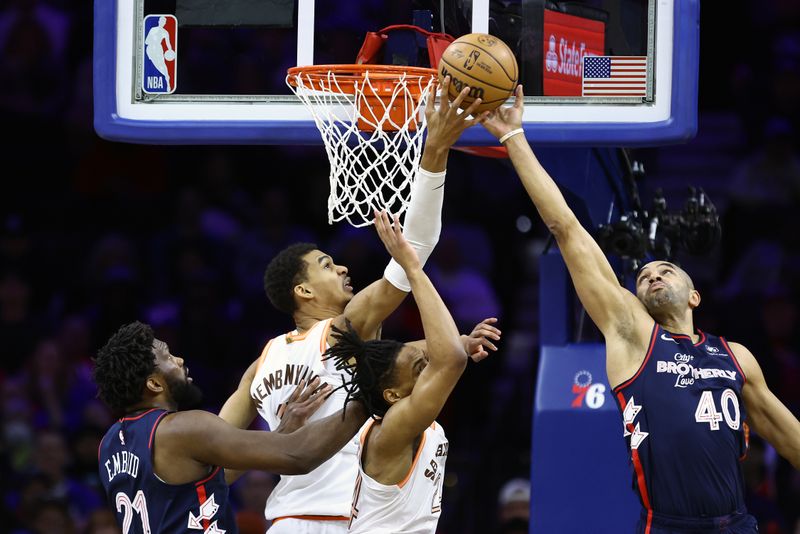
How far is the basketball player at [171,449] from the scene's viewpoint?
15.8 feet

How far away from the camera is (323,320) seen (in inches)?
228

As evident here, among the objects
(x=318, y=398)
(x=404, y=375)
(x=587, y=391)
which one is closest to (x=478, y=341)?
(x=404, y=375)

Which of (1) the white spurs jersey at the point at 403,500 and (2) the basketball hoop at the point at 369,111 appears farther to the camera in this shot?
(2) the basketball hoop at the point at 369,111

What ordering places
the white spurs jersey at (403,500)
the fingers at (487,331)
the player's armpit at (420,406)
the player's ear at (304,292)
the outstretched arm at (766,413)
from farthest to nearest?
the player's ear at (304,292) → the outstretched arm at (766,413) → the fingers at (487,331) → the white spurs jersey at (403,500) → the player's armpit at (420,406)

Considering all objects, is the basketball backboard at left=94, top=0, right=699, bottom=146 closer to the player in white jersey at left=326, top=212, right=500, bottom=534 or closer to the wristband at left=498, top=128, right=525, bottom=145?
the wristband at left=498, top=128, right=525, bottom=145

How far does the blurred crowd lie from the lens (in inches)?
374

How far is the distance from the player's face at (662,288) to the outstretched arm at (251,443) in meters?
1.30

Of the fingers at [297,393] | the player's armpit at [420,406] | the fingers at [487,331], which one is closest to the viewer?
the player's armpit at [420,406]

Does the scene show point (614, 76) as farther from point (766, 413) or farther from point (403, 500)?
point (403, 500)

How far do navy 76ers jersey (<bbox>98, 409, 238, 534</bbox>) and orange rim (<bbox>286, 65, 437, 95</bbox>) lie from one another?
1.52 metres

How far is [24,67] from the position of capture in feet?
37.9

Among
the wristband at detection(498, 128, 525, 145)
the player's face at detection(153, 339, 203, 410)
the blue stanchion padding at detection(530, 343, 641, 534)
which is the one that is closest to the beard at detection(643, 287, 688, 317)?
the wristband at detection(498, 128, 525, 145)

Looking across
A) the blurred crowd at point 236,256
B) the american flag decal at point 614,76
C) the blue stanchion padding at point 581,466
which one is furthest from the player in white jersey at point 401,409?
the blurred crowd at point 236,256

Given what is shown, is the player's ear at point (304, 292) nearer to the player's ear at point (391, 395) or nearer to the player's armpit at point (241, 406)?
the player's armpit at point (241, 406)
